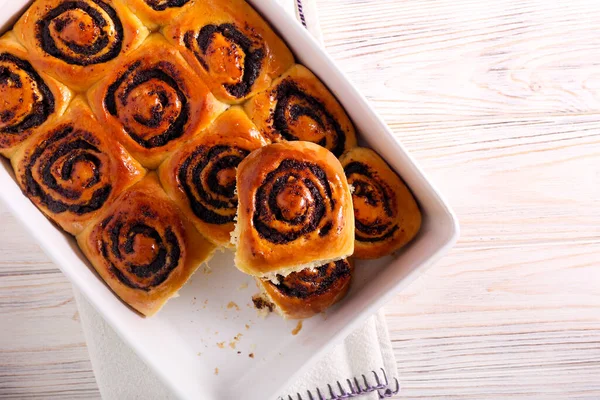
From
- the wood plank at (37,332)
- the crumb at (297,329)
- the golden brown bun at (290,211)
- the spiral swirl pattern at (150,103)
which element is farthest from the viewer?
the wood plank at (37,332)

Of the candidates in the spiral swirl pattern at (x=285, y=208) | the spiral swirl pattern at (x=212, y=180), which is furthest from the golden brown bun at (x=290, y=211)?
the spiral swirl pattern at (x=212, y=180)

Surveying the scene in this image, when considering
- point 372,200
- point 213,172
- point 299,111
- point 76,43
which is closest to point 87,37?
point 76,43

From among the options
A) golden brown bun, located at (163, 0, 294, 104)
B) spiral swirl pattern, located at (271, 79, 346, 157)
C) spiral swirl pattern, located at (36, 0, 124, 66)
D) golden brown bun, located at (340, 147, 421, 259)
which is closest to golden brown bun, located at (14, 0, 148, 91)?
spiral swirl pattern, located at (36, 0, 124, 66)

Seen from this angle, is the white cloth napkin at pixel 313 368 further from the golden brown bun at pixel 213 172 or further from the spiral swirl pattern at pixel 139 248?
the golden brown bun at pixel 213 172

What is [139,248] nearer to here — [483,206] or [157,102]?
[157,102]

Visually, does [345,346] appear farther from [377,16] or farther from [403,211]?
[377,16]

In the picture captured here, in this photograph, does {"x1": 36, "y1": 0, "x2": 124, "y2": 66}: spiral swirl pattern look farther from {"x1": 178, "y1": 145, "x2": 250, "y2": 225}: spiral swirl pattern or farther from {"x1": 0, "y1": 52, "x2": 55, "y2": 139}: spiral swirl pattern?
{"x1": 178, "y1": 145, "x2": 250, "y2": 225}: spiral swirl pattern
